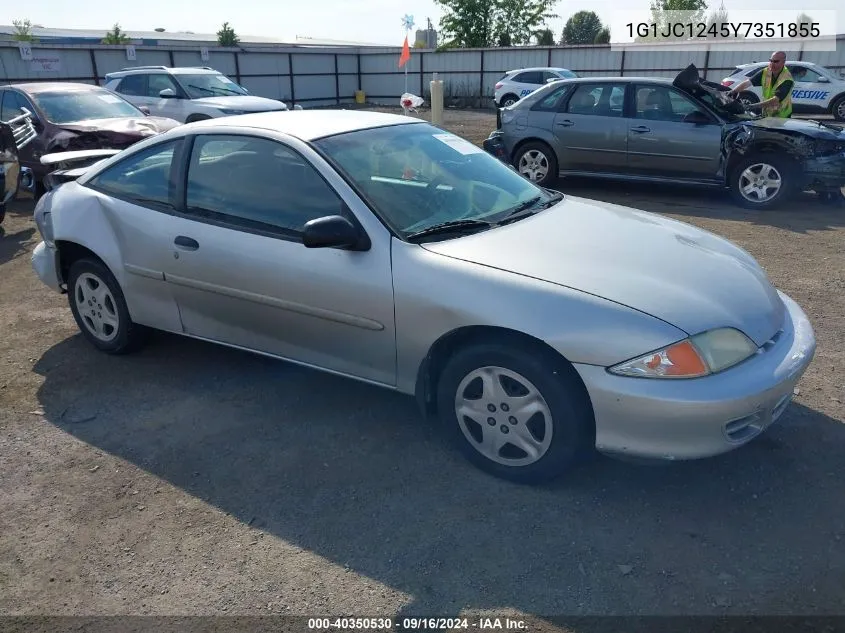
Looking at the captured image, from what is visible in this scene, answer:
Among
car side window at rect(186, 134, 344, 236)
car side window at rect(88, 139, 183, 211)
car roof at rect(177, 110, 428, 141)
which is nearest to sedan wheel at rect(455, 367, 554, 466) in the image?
car side window at rect(186, 134, 344, 236)

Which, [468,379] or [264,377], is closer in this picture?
[468,379]

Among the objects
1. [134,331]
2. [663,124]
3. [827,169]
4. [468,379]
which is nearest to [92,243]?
[134,331]

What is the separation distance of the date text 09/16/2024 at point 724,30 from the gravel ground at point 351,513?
71.4ft

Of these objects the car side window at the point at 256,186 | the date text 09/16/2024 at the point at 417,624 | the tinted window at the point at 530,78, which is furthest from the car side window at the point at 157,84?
the date text 09/16/2024 at the point at 417,624

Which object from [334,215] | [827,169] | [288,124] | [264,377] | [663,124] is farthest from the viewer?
[663,124]

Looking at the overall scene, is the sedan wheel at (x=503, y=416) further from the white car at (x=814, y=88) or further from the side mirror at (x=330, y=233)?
the white car at (x=814, y=88)

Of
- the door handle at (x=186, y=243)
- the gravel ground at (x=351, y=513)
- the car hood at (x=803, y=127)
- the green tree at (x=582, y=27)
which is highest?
the green tree at (x=582, y=27)

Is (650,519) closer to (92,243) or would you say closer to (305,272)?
(305,272)

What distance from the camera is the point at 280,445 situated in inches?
143

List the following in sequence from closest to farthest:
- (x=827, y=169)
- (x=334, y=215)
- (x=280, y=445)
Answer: (x=334, y=215), (x=280, y=445), (x=827, y=169)

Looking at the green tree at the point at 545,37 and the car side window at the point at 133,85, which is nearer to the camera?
the car side window at the point at 133,85

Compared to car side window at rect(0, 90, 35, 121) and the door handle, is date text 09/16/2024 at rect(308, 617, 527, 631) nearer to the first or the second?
the door handle

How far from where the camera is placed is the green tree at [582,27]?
7431 cm

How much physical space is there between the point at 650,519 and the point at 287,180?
2402mm
